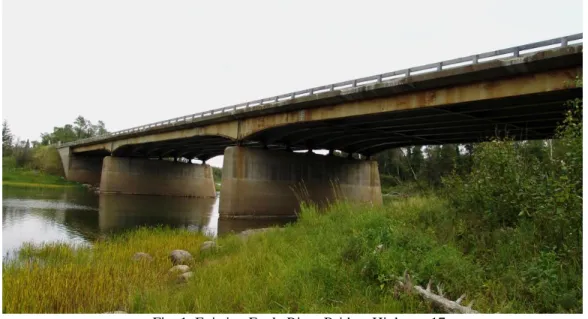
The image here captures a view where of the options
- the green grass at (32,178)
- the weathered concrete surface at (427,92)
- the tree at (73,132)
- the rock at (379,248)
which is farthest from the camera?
the tree at (73,132)

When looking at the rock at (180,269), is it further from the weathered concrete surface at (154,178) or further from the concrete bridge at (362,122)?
the weathered concrete surface at (154,178)

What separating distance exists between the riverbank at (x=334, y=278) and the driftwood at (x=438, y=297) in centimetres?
9

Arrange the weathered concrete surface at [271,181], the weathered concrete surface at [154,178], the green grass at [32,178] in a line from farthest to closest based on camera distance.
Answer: the green grass at [32,178], the weathered concrete surface at [154,178], the weathered concrete surface at [271,181]

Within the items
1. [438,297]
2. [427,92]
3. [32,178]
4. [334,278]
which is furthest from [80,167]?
[438,297]

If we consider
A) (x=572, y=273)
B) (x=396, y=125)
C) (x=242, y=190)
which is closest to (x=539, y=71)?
(x=396, y=125)

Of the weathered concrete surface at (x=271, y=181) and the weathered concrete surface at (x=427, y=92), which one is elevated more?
the weathered concrete surface at (x=427, y=92)

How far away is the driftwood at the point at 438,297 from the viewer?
4.64 metres

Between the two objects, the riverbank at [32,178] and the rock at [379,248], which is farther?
the riverbank at [32,178]

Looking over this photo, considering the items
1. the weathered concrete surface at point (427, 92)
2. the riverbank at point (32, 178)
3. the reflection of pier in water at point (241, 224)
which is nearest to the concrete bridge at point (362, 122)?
the weathered concrete surface at point (427, 92)

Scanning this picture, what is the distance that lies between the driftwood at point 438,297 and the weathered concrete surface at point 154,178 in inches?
2133

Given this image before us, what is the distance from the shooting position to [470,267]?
5.72 m

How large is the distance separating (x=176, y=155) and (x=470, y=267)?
56.8 metres

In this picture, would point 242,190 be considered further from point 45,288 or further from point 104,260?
point 45,288

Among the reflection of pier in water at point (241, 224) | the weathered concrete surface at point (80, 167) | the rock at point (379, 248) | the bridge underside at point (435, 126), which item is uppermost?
the bridge underside at point (435, 126)
